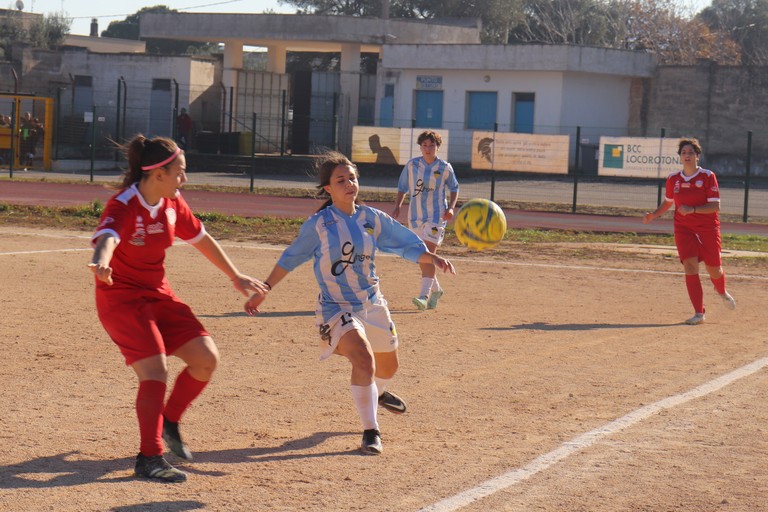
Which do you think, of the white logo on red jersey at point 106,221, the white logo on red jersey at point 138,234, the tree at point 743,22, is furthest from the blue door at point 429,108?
the white logo on red jersey at point 106,221

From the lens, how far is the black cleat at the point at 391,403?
706 cm

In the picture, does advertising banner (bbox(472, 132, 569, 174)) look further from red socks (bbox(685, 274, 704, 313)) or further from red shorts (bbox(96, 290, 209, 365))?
red shorts (bbox(96, 290, 209, 365))

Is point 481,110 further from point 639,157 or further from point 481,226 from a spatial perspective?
point 481,226

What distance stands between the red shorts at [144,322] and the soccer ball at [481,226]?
4.19 m

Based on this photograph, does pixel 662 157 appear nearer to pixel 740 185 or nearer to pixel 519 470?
pixel 740 185

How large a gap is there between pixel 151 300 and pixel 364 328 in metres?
1.27

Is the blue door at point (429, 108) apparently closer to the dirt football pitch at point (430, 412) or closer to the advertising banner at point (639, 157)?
the advertising banner at point (639, 157)

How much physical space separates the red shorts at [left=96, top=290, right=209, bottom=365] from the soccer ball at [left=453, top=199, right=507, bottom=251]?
13.7 ft

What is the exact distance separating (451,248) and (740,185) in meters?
21.7

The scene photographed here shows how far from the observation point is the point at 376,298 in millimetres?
6691

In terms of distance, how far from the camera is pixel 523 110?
42219mm

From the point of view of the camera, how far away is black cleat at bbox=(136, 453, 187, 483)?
571 cm

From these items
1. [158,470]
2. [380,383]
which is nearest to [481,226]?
[380,383]

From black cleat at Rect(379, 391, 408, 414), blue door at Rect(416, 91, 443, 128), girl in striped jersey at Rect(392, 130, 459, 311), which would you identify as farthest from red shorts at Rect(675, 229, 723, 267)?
blue door at Rect(416, 91, 443, 128)
